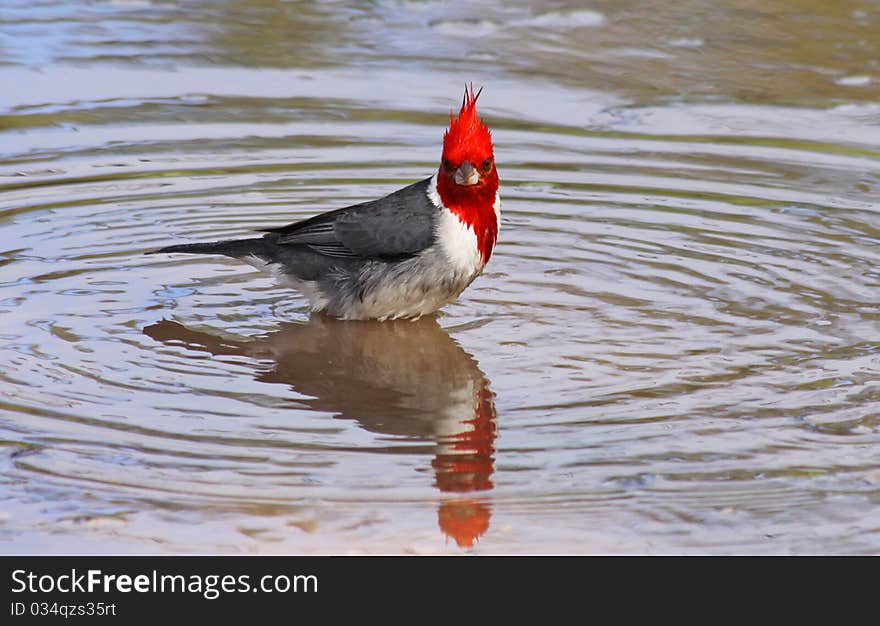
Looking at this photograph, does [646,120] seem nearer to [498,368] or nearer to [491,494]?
[498,368]

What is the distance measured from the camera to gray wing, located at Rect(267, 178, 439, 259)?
6621mm

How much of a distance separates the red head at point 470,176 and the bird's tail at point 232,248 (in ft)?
3.14

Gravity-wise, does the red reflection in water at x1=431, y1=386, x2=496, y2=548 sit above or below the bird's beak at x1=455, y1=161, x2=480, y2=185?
below

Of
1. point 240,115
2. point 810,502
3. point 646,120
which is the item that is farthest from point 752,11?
point 810,502

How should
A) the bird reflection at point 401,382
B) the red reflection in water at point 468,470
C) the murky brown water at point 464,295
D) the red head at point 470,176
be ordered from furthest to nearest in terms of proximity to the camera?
the red head at point 470,176 < the bird reflection at point 401,382 < the murky brown water at point 464,295 < the red reflection in water at point 468,470

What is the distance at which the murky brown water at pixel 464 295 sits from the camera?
479 cm

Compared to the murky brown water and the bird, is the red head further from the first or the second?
the murky brown water

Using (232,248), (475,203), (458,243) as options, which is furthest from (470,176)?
(232,248)

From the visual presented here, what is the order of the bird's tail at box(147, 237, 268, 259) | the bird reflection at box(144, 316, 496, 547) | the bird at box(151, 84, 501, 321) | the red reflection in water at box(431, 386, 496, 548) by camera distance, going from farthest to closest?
the bird's tail at box(147, 237, 268, 259) < the bird at box(151, 84, 501, 321) < the bird reflection at box(144, 316, 496, 547) < the red reflection in water at box(431, 386, 496, 548)

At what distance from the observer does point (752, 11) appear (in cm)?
1174

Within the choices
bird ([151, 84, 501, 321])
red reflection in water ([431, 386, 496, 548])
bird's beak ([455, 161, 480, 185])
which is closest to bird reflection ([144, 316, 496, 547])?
red reflection in water ([431, 386, 496, 548])

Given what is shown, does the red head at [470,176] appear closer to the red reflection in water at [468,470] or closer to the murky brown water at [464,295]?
the murky brown water at [464,295]

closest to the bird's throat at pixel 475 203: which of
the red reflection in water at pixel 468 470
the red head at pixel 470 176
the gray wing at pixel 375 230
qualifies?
the red head at pixel 470 176

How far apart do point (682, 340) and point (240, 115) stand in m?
4.32
